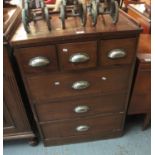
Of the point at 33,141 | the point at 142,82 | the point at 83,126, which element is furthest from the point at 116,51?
the point at 33,141

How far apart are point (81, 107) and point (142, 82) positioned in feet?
1.34

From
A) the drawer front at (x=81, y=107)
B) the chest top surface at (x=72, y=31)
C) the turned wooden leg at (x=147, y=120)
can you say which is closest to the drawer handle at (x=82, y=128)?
the drawer front at (x=81, y=107)

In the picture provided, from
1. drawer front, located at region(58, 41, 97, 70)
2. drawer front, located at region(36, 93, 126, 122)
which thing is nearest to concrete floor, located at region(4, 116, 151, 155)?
drawer front, located at region(36, 93, 126, 122)

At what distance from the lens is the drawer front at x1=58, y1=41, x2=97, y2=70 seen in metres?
0.98

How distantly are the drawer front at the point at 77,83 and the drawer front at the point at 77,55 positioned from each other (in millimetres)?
67

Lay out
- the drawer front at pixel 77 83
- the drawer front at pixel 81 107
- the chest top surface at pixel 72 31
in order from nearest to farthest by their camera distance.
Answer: the chest top surface at pixel 72 31 → the drawer front at pixel 77 83 → the drawer front at pixel 81 107

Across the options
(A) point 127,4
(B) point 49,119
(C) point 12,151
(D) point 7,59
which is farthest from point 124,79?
(C) point 12,151

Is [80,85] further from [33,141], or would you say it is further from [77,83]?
[33,141]

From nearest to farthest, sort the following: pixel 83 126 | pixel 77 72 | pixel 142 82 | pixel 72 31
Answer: pixel 72 31 → pixel 77 72 → pixel 142 82 → pixel 83 126

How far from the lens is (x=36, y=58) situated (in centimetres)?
98

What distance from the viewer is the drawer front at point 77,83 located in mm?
1086

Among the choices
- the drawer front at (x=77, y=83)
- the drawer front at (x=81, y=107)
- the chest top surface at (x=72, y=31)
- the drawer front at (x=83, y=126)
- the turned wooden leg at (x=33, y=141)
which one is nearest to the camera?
the chest top surface at (x=72, y=31)

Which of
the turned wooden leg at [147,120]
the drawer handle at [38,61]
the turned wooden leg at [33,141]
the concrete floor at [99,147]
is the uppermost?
the drawer handle at [38,61]

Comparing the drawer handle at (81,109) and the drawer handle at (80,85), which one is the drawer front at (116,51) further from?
the drawer handle at (81,109)
